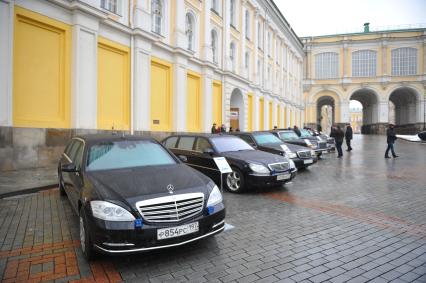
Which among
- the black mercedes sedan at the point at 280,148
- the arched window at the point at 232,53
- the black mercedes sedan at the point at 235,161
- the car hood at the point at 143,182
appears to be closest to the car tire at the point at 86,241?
the car hood at the point at 143,182

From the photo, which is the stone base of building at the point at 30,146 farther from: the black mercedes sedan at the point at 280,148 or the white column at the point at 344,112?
the white column at the point at 344,112

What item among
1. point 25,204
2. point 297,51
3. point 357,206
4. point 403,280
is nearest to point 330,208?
point 357,206

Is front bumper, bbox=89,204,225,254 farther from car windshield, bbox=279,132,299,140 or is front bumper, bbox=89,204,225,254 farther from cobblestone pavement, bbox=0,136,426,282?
car windshield, bbox=279,132,299,140

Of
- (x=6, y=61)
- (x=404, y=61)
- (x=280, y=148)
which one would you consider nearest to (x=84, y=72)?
(x=6, y=61)

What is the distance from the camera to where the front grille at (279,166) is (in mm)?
7543

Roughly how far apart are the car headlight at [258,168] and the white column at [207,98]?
13.3 metres

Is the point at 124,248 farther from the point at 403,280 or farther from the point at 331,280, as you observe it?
the point at 403,280

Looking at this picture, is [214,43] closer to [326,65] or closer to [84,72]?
[84,72]

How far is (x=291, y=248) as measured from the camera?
13.4 ft

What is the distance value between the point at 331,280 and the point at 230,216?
247 cm

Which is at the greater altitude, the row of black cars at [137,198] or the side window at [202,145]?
the side window at [202,145]

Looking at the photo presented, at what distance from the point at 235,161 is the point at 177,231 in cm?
432

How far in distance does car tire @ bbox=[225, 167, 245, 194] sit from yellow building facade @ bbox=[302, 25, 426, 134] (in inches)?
2062

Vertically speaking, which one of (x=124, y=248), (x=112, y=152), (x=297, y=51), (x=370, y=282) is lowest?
(x=370, y=282)
